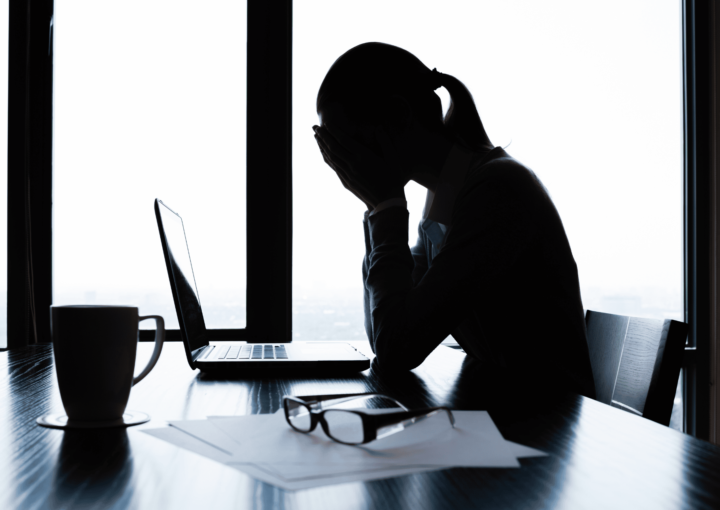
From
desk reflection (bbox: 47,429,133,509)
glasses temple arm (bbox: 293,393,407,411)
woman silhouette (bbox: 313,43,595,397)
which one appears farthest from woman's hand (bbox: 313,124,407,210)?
desk reflection (bbox: 47,429,133,509)

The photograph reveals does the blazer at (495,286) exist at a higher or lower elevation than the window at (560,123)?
lower

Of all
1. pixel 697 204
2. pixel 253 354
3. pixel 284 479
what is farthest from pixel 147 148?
pixel 697 204

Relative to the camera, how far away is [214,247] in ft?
6.27

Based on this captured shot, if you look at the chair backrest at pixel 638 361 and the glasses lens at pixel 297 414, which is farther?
the chair backrest at pixel 638 361

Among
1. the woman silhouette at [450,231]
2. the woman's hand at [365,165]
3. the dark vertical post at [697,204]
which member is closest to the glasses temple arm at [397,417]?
the woman silhouette at [450,231]

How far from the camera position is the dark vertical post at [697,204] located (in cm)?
215

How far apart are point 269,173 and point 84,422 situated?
1.51m

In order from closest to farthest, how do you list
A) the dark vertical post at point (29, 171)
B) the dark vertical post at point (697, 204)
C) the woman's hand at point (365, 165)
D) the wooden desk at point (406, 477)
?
the wooden desk at point (406, 477) → the woman's hand at point (365, 165) → the dark vertical post at point (29, 171) → the dark vertical post at point (697, 204)

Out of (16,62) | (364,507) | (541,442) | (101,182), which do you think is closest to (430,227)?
(541,442)

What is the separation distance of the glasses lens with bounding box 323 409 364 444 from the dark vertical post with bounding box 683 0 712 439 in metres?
2.18

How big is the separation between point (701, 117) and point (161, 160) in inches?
86.7

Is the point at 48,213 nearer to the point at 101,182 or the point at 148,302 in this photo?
the point at 101,182

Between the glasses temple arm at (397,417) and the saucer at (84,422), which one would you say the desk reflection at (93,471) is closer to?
the saucer at (84,422)

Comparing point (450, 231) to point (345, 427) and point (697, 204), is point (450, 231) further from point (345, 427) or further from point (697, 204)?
point (697, 204)
